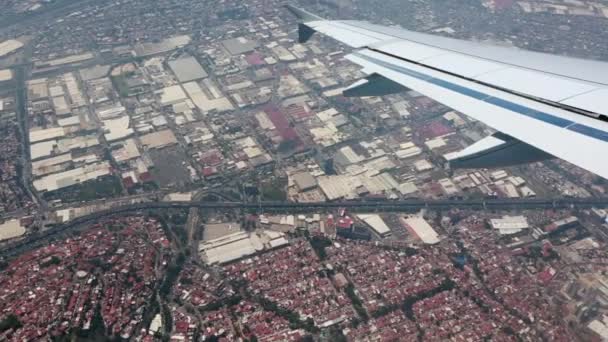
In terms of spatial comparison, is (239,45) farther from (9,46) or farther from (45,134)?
(9,46)

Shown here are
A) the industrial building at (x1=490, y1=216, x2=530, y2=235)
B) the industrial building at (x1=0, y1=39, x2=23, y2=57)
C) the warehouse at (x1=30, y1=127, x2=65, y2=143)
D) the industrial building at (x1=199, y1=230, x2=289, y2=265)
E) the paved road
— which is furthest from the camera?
the industrial building at (x1=0, y1=39, x2=23, y2=57)

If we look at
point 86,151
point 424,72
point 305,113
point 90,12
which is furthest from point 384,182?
point 90,12

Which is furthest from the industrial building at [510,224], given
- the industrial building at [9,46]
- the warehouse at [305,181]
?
Result: the industrial building at [9,46]

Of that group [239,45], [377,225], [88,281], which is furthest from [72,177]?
[239,45]

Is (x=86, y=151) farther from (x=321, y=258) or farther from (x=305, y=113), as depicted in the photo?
(x=321, y=258)

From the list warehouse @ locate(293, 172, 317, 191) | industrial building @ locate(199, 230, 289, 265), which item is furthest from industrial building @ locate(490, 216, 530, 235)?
industrial building @ locate(199, 230, 289, 265)

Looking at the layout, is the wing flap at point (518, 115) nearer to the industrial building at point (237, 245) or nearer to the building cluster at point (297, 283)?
the building cluster at point (297, 283)

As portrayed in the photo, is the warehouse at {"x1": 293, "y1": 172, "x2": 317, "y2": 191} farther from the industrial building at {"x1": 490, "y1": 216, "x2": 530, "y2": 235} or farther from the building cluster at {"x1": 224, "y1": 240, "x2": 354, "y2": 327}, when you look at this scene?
the industrial building at {"x1": 490, "y1": 216, "x2": 530, "y2": 235}
